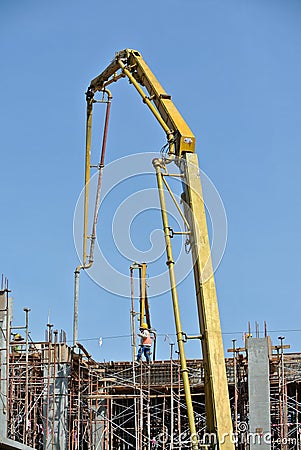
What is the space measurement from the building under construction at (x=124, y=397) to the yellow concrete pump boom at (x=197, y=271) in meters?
6.93

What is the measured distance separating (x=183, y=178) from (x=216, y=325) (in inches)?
121

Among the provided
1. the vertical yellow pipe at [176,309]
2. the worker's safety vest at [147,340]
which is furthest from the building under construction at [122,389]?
the vertical yellow pipe at [176,309]

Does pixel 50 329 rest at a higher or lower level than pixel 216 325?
higher

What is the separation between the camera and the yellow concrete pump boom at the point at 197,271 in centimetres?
1720

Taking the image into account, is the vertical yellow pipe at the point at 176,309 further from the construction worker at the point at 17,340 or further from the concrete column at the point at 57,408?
the construction worker at the point at 17,340

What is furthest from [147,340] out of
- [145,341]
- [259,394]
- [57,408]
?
[259,394]

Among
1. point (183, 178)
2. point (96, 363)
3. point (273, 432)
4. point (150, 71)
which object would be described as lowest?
point (273, 432)

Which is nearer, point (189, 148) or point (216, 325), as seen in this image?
point (216, 325)

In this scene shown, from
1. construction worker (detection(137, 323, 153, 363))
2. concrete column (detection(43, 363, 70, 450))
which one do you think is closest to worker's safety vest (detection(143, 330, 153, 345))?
construction worker (detection(137, 323, 153, 363))

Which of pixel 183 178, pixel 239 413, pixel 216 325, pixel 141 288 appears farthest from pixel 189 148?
pixel 239 413

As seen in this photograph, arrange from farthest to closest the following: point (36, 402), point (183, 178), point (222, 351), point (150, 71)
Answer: point (36, 402) → point (150, 71) → point (183, 178) → point (222, 351)

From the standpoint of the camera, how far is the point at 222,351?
57.6 feet

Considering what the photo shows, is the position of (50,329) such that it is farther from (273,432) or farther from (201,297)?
(201,297)

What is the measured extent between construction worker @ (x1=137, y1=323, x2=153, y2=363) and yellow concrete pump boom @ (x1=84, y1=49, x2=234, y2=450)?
21.4ft
